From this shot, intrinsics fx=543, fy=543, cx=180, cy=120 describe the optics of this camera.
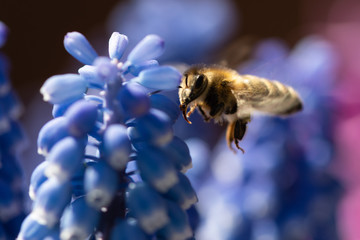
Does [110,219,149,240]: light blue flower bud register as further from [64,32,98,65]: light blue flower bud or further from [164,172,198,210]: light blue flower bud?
[64,32,98,65]: light blue flower bud

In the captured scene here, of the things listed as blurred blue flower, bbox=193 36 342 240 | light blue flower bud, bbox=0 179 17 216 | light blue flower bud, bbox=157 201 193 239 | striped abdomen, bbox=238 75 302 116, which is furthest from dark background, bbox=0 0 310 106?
light blue flower bud, bbox=157 201 193 239

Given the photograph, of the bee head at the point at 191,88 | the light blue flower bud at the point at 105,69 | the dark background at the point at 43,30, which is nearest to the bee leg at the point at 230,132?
the bee head at the point at 191,88

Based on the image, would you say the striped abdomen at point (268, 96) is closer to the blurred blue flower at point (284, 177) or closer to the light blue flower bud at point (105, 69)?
the blurred blue flower at point (284, 177)

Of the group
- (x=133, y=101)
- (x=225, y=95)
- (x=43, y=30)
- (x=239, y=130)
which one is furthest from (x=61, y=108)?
(x=43, y=30)

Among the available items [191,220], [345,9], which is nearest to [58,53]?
[345,9]

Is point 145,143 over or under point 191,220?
over

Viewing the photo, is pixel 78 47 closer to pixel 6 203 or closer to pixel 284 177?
pixel 6 203

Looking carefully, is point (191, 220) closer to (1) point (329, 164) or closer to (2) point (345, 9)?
(1) point (329, 164)
